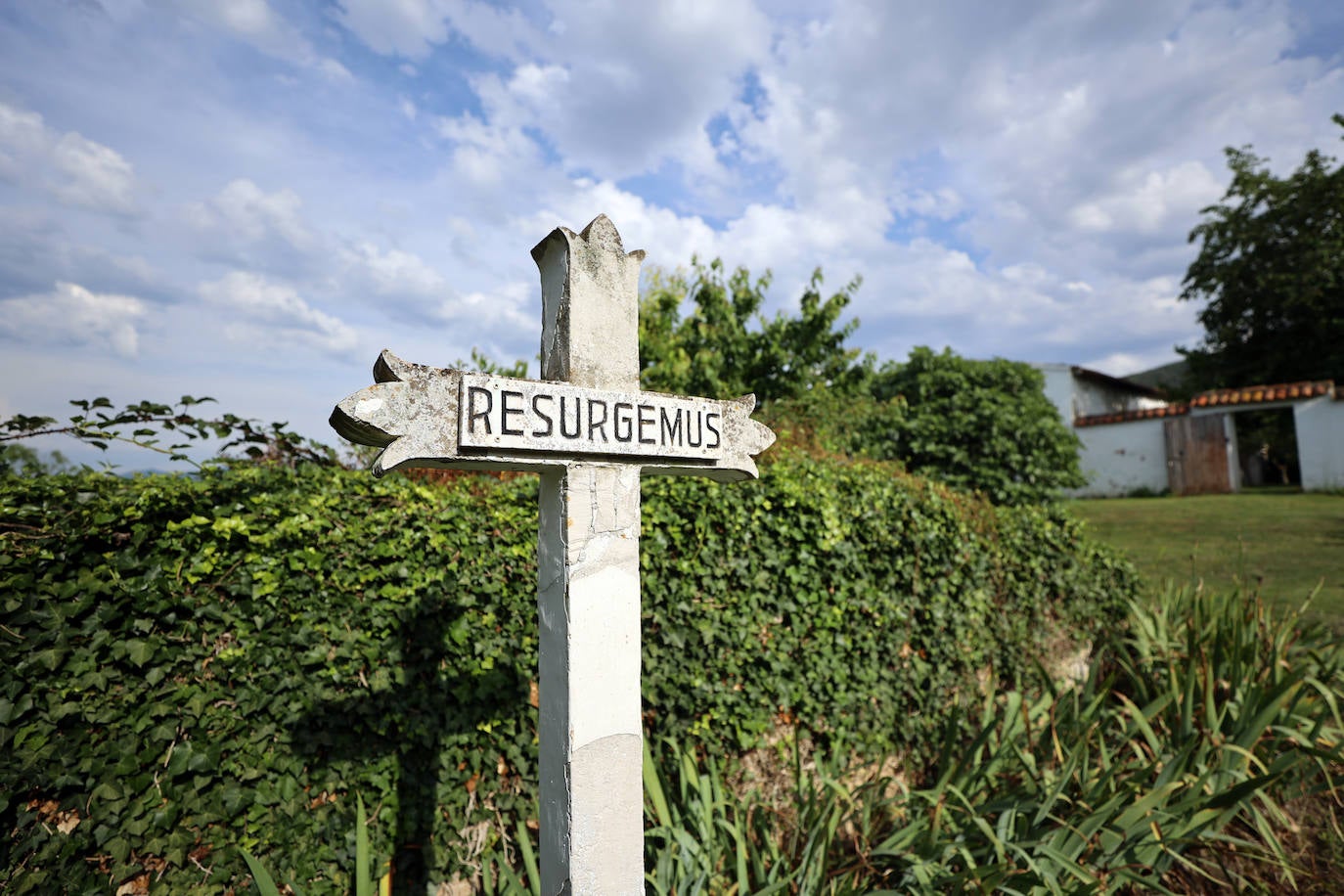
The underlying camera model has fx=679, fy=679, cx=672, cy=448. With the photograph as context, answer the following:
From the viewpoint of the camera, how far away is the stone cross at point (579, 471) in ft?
5.24

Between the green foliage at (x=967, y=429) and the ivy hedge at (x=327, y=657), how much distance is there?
344 centimetres

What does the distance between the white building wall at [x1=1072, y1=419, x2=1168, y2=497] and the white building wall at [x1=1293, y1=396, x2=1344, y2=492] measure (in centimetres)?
266

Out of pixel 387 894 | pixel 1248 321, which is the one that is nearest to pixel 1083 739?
pixel 387 894

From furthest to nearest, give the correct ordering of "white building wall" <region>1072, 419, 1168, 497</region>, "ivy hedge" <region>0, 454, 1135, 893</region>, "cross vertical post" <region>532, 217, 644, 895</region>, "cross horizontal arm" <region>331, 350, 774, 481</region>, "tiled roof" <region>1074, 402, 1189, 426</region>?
"white building wall" <region>1072, 419, 1168, 497</region> → "tiled roof" <region>1074, 402, 1189, 426</region> → "ivy hedge" <region>0, 454, 1135, 893</region> → "cross vertical post" <region>532, 217, 644, 895</region> → "cross horizontal arm" <region>331, 350, 774, 481</region>

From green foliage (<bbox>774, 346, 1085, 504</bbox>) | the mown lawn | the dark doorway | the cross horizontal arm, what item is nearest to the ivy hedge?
the cross horizontal arm

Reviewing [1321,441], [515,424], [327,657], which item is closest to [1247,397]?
[1321,441]

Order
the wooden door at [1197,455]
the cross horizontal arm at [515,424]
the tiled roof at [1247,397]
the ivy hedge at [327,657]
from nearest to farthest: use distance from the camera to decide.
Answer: the cross horizontal arm at [515,424]
the ivy hedge at [327,657]
the tiled roof at [1247,397]
the wooden door at [1197,455]

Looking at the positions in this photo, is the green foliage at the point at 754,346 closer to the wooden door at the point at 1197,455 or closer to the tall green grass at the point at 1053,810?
the tall green grass at the point at 1053,810

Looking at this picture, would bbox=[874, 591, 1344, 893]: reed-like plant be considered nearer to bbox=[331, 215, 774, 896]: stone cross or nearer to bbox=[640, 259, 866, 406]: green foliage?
bbox=[331, 215, 774, 896]: stone cross

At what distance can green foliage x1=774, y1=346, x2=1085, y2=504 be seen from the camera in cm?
710

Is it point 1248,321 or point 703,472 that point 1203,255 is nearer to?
point 1248,321

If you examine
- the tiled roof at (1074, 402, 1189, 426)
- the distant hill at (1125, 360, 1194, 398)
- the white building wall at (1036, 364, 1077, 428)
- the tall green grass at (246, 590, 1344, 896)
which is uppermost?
the distant hill at (1125, 360, 1194, 398)

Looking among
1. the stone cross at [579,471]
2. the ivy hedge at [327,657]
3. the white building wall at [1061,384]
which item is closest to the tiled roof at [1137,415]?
the white building wall at [1061,384]

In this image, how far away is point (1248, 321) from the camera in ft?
69.6
